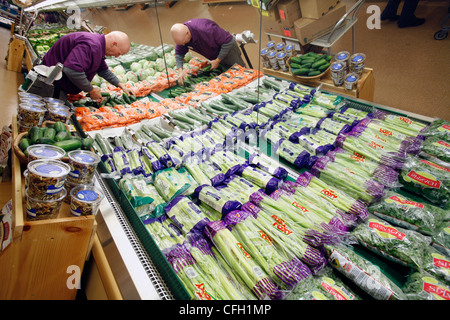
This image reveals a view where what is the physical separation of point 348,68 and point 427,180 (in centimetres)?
186

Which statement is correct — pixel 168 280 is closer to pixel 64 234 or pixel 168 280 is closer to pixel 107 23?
pixel 64 234

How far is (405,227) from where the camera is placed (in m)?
1.73

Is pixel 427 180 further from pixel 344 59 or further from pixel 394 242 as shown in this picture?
pixel 344 59

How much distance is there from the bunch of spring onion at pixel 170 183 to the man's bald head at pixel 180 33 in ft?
9.14

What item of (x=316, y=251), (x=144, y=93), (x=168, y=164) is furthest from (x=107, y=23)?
(x=316, y=251)

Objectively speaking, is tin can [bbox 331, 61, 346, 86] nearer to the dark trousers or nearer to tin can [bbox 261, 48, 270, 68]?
tin can [bbox 261, 48, 270, 68]

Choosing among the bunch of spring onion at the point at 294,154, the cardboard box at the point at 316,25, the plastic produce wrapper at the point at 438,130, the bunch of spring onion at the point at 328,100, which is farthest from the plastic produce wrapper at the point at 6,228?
the cardboard box at the point at 316,25

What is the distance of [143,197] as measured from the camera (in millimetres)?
1856

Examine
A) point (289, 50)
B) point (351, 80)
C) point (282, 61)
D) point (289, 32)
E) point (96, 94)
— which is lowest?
point (96, 94)

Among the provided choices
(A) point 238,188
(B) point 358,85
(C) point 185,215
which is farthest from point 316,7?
(C) point 185,215

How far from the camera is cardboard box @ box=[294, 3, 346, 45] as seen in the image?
11.4ft

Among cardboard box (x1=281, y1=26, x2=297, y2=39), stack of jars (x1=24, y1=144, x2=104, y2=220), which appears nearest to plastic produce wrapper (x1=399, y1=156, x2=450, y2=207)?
stack of jars (x1=24, y1=144, x2=104, y2=220)
